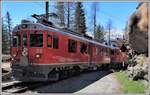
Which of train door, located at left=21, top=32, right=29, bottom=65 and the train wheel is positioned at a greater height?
train door, located at left=21, top=32, right=29, bottom=65

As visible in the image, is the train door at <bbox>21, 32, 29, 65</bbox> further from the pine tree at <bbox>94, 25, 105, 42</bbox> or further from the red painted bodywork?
the pine tree at <bbox>94, 25, 105, 42</bbox>

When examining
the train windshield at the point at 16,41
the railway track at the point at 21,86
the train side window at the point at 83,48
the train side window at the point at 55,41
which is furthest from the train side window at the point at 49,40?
the train side window at the point at 83,48

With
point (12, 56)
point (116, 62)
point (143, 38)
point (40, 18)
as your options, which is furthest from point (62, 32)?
point (116, 62)

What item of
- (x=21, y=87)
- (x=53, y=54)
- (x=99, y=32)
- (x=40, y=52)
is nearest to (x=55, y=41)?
(x=53, y=54)

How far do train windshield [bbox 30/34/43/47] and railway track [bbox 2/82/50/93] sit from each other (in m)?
1.41

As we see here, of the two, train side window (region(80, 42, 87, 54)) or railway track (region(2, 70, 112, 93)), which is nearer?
railway track (region(2, 70, 112, 93))

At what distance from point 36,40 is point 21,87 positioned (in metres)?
1.74

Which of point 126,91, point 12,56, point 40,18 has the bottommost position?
point 126,91

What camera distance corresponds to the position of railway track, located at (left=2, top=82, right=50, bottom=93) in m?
13.0

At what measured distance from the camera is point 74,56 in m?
17.6

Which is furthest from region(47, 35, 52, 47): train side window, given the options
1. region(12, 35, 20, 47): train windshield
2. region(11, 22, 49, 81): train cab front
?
region(12, 35, 20, 47): train windshield

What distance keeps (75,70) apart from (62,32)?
3.19m

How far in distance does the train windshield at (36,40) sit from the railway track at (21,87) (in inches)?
55.7

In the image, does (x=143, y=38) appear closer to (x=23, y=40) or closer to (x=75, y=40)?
(x=23, y=40)
